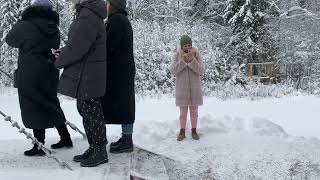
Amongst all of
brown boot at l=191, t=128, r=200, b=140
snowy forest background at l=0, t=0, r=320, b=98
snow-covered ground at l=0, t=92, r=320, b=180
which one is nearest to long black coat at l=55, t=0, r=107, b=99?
snow-covered ground at l=0, t=92, r=320, b=180

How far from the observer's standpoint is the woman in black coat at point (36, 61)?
5.79 m

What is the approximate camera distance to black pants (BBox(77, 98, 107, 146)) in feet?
18.1

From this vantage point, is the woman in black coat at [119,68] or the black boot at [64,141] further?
the black boot at [64,141]

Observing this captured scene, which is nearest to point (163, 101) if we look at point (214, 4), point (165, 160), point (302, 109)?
point (302, 109)

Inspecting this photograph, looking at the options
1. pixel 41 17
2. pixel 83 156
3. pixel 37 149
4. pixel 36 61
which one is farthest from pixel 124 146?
pixel 41 17

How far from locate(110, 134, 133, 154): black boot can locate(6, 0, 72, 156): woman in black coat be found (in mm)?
777

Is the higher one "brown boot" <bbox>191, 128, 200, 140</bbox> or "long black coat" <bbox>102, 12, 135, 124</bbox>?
"long black coat" <bbox>102, 12, 135, 124</bbox>

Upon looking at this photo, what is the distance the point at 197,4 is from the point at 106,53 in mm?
22325

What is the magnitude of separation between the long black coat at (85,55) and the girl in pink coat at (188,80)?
2.02m

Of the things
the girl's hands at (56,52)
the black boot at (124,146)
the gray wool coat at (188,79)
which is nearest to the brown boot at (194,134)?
the gray wool coat at (188,79)

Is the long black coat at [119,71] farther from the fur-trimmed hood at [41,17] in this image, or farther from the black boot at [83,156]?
the fur-trimmed hood at [41,17]

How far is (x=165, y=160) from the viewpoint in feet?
20.3

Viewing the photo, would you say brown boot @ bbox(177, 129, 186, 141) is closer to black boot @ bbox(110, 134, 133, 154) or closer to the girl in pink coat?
the girl in pink coat

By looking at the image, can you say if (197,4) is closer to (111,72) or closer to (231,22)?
(231,22)
